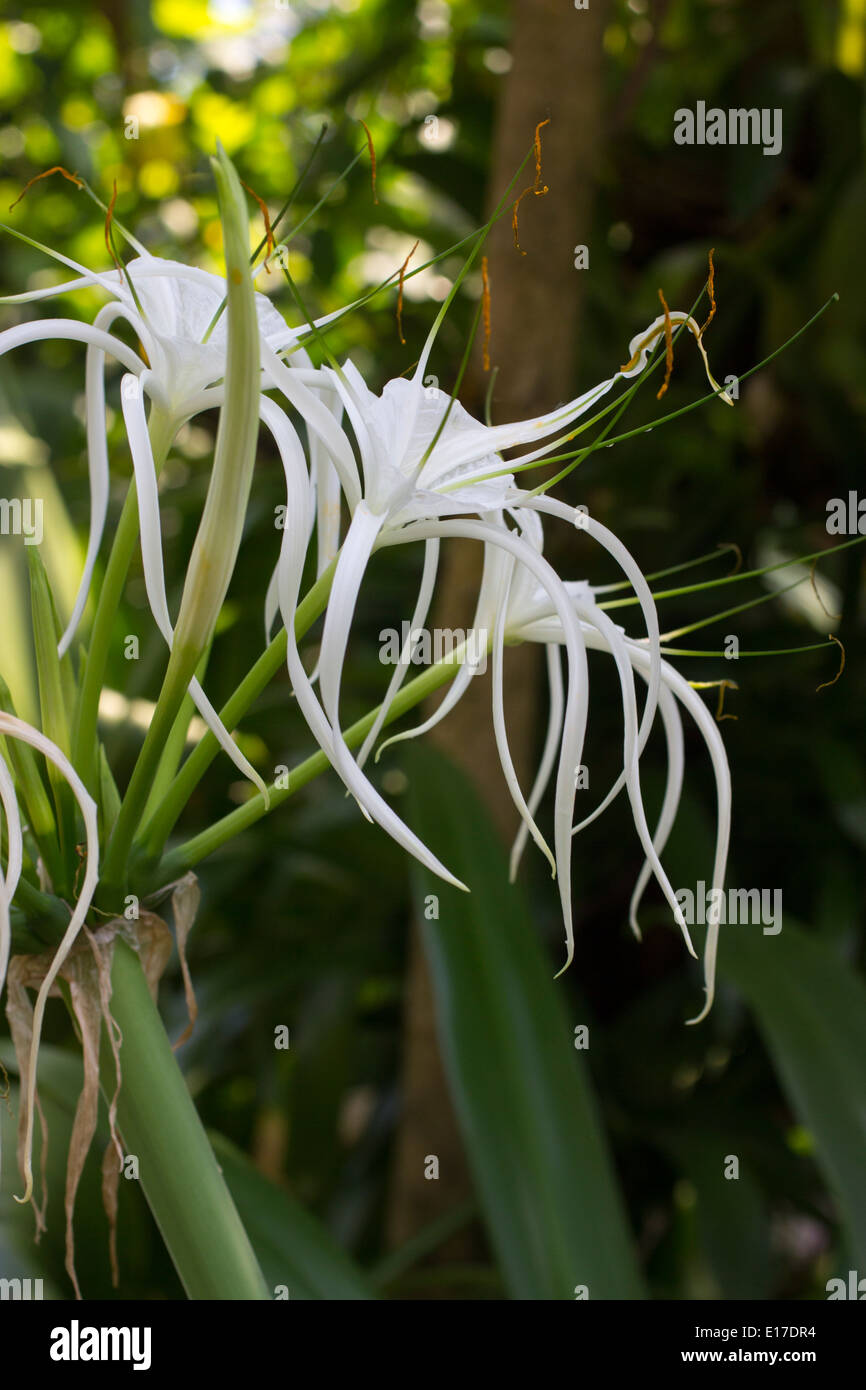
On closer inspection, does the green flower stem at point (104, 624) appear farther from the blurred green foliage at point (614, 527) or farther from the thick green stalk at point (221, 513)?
the blurred green foliage at point (614, 527)

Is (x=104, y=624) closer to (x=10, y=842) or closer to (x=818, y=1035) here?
(x=10, y=842)

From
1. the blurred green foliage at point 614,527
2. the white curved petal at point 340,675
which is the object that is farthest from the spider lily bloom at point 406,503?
the blurred green foliage at point 614,527

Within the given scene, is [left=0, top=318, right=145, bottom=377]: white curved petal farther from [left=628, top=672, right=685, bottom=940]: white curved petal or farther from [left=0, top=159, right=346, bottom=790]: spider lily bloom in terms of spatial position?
[left=628, top=672, right=685, bottom=940]: white curved petal

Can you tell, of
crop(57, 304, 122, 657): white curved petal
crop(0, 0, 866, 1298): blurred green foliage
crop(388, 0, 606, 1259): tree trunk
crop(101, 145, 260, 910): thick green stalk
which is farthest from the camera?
crop(0, 0, 866, 1298): blurred green foliage

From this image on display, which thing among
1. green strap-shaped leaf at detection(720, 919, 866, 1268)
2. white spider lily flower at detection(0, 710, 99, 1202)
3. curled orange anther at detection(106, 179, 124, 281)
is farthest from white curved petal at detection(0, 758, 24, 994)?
green strap-shaped leaf at detection(720, 919, 866, 1268)
